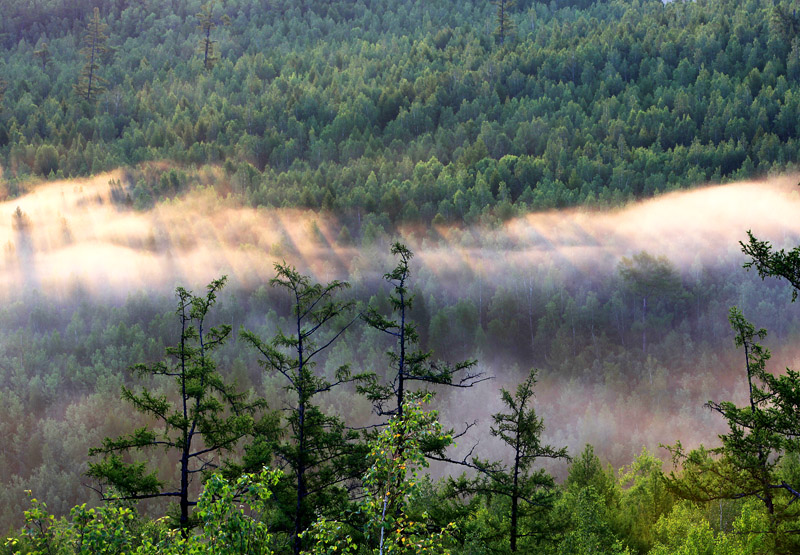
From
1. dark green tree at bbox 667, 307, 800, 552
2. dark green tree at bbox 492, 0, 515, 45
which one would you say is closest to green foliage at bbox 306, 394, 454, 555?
dark green tree at bbox 667, 307, 800, 552

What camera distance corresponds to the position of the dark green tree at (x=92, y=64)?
177500 mm

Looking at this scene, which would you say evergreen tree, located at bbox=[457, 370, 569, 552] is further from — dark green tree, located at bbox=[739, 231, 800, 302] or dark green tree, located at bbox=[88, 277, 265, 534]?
dark green tree, located at bbox=[739, 231, 800, 302]

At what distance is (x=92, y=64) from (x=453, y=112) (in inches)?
3268

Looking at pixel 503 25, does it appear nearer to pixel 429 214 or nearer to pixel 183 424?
pixel 429 214

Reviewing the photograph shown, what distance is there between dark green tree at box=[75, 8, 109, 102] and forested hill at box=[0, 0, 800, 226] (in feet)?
4.39

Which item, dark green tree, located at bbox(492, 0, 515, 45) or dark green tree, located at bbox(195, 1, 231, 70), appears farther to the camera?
dark green tree, located at bbox(195, 1, 231, 70)

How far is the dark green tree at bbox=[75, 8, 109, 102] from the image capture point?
6988 inches

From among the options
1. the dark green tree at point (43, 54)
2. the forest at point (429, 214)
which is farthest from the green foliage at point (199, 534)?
the dark green tree at point (43, 54)

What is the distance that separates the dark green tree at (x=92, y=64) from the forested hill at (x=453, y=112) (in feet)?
4.39

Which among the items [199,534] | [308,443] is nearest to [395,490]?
[199,534]

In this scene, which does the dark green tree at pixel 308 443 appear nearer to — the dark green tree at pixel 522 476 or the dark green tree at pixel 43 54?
the dark green tree at pixel 522 476

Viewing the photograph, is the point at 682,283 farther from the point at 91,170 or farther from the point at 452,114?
the point at 91,170

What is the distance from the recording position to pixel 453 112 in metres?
164

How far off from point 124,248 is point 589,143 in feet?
309
